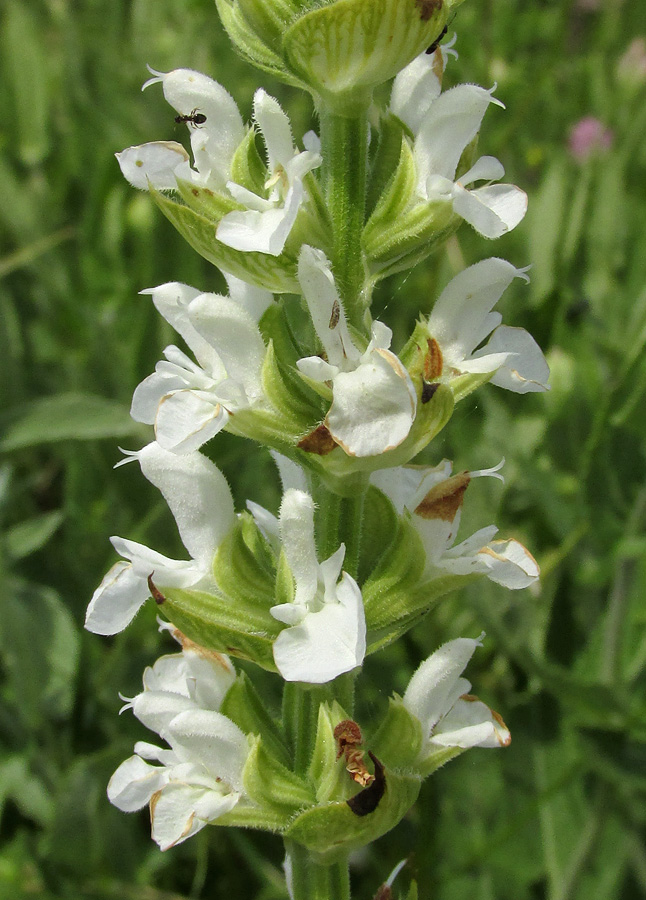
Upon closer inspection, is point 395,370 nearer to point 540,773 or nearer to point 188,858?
point 540,773

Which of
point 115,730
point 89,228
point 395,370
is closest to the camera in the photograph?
point 395,370

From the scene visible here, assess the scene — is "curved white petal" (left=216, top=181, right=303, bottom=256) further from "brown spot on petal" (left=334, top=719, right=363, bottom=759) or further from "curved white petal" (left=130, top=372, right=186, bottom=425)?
"brown spot on petal" (left=334, top=719, right=363, bottom=759)

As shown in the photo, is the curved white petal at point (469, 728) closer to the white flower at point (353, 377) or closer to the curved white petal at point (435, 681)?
the curved white petal at point (435, 681)

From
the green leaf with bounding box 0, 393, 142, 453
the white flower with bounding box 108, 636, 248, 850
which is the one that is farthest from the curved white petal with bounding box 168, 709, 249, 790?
the green leaf with bounding box 0, 393, 142, 453

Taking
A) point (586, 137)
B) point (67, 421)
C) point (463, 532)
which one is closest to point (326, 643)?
point (463, 532)

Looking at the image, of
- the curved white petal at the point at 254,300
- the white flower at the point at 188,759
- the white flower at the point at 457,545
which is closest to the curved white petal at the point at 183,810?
the white flower at the point at 188,759

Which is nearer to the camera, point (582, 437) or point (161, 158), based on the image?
point (161, 158)

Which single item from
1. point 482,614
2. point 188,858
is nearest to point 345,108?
point 482,614
